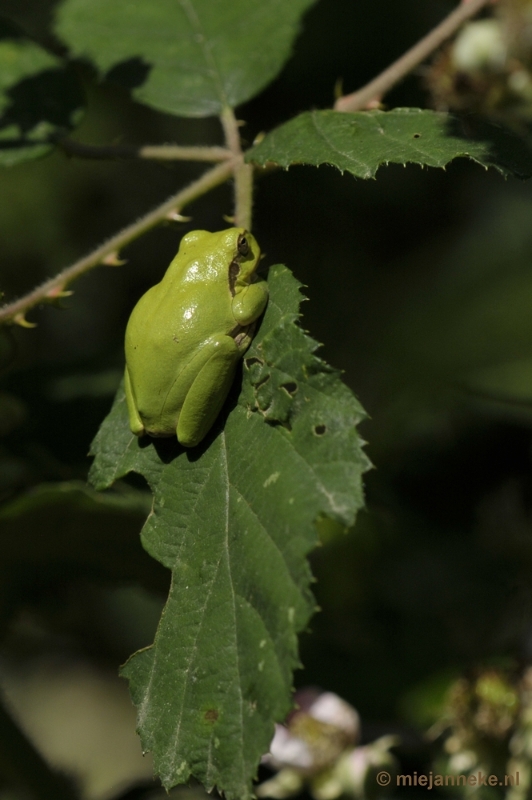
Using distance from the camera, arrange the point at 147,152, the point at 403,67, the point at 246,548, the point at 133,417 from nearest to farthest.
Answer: the point at 246,548, the point at 133,417, the point at 403,67, the point at 147,152

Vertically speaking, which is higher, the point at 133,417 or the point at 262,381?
the point at 262,381

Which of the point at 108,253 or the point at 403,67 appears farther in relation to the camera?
the point at 403,67

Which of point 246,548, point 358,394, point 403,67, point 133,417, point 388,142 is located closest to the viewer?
point 246,548

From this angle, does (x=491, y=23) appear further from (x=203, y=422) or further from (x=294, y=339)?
(x=203, y=422)

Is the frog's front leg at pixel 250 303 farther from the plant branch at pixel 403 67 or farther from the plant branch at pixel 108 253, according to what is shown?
the plant branch at pixel 403 67

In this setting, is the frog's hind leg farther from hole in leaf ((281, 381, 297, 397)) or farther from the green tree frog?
hole in leaf ((281, 381, 297, 397))

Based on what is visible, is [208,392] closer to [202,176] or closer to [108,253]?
[108,253]

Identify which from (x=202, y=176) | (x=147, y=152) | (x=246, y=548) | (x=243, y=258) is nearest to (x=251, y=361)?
(x=243, y=258)
